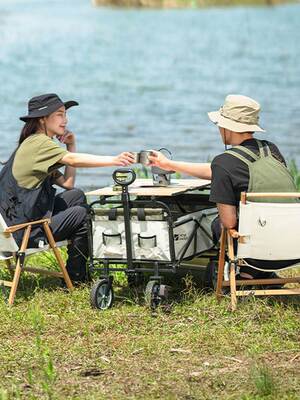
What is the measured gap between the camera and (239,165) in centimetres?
624

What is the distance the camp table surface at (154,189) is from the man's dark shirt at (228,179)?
0.30 metres

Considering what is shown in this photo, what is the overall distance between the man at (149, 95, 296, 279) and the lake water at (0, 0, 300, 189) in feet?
18.7

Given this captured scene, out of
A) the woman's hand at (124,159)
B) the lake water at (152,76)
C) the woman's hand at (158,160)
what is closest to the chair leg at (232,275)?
the woman's hand at (158,160)

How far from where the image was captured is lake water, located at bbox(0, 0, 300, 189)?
16406 mm

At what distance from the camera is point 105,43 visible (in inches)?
1428

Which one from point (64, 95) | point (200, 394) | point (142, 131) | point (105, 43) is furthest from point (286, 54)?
point (200, 394)

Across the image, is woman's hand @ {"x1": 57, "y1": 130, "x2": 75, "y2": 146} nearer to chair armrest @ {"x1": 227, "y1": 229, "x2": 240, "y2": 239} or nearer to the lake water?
chair armrest @ {"x1": 227, "y1": 229, "x2": 240, "y2": 239}

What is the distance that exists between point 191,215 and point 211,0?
174 ft

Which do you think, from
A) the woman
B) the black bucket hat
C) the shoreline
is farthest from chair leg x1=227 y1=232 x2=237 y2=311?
the shoreline

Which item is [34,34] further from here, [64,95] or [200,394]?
[200,394]

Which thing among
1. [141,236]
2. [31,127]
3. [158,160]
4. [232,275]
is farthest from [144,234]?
[31,127]

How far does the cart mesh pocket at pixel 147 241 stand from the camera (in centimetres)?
638

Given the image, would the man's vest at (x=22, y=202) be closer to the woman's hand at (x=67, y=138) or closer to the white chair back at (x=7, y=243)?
the white chair back at (x=7, y=243)

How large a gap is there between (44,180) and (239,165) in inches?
49.8
